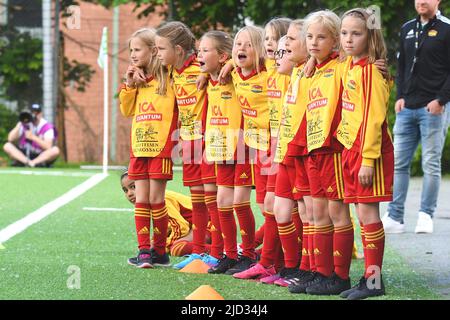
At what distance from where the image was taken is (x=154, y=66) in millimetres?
8680

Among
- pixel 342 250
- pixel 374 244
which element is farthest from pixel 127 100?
pixel 374 244

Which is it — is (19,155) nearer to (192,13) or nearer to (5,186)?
(192,13)

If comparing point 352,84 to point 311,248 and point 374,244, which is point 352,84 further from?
point 311,248

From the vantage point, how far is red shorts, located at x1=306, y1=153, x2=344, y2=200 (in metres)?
7.16

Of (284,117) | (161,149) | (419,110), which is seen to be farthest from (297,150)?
(419,110)

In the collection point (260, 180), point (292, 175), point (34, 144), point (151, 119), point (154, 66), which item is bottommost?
point (34, 144)

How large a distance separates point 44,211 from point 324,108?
20.4 feet

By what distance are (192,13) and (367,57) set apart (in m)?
17.3

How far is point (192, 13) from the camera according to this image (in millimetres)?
24109

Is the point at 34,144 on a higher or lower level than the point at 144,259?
lower

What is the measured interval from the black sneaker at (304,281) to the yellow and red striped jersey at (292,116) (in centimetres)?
77

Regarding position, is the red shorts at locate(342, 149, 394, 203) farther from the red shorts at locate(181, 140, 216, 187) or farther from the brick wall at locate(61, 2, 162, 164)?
the brick wall at locate(61, 2, 162, 164)

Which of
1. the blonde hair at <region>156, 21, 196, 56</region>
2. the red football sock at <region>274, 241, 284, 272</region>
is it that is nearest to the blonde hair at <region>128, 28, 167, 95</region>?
the blonde hair at <region>156, 21, 196, 56</region>

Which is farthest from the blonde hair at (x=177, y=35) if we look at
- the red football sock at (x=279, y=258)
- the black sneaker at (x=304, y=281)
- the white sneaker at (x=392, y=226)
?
the white sneaker at (x=392, y=226)
